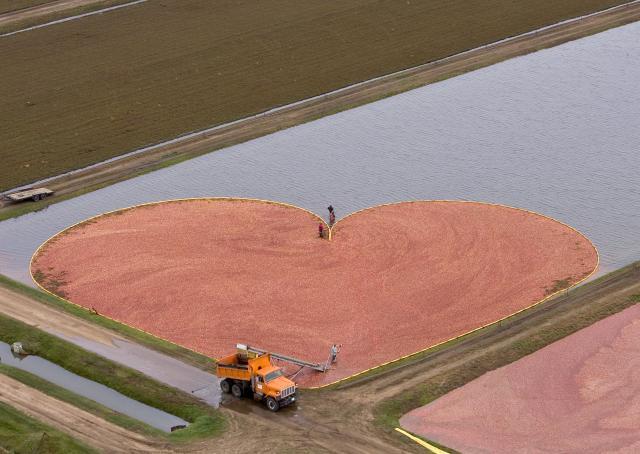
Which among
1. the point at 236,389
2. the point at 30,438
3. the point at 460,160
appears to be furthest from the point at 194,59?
the point at 30,438

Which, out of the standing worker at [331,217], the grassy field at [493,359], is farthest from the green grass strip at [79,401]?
the standing worker at [331,217]

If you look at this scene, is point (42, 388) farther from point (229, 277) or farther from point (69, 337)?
point (229, 277)

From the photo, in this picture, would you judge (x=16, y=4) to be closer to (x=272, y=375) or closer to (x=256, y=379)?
(x=256, y=379)

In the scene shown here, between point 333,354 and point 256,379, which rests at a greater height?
point 256,379

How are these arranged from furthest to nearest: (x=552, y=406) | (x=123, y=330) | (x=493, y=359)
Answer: (x=123, y=330), (x=493, y=359), (x=552, y=406)

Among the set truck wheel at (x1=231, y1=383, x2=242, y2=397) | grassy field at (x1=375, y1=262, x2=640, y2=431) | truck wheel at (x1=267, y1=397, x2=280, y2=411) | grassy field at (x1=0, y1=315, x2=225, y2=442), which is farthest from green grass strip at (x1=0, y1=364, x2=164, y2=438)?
grassy field at (x1=375, y1=262, x2=640, y2=431)

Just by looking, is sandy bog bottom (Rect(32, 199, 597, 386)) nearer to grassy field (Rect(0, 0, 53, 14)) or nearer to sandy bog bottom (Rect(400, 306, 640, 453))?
sandy bog bottom (Rect(400, 306, 640, 453))
